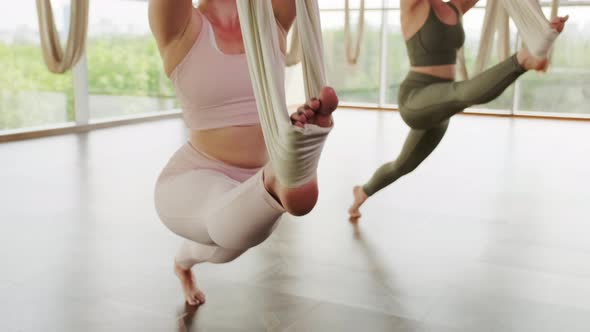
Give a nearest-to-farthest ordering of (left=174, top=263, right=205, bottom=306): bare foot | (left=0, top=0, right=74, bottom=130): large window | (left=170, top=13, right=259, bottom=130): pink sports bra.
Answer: (left=170, top=13, right=259, bottom=130): pink sports bra → (left=174, top=263, right=205, bottom=306): bare foot → (left=0, top=0, right=74, bottom=130): large window

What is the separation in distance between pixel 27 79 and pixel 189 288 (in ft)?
18.5

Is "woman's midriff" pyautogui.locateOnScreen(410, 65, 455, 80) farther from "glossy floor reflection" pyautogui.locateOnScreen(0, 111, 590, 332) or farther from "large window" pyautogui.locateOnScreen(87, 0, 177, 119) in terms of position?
"large window" pyautogui.locateOnScreen(87, 0, 177, 119)

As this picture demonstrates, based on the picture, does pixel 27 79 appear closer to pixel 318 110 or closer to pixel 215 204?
pixel 215 204

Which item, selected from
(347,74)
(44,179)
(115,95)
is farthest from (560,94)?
(44,179)

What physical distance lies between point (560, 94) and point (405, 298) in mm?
7847

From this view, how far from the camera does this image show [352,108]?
33.7 ft

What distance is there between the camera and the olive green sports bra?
2.65 meters

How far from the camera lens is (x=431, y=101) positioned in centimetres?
257

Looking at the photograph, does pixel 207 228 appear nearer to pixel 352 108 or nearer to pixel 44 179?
pixel 44 179

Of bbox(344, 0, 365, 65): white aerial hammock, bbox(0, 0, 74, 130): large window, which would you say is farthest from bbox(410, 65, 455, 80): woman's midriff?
bbox(0, 0, 74, 130): large window

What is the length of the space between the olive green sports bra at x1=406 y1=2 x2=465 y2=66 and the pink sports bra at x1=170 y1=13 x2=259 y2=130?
1223mm

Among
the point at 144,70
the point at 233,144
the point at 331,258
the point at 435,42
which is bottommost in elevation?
the point at 331,258

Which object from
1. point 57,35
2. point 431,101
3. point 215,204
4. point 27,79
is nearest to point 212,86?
point 215,204

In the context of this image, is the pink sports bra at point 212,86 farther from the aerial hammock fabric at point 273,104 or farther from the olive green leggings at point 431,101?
the olive green leggings at point 431,101
